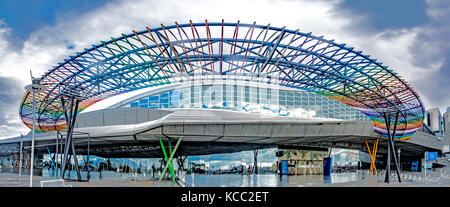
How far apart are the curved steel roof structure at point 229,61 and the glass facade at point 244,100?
5.64 m

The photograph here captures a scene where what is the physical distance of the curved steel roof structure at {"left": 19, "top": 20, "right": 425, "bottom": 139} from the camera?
86.2ft

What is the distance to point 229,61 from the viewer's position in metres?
30.8

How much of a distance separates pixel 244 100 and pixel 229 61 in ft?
35.1

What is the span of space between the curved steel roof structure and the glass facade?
564 centimetres

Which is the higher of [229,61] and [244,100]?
[229,61]

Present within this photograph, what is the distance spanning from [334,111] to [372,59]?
19.0 metres

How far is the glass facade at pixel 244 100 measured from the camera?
40.1m

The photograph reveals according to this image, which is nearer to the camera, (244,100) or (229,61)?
(229,61)

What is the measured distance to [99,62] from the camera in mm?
29875

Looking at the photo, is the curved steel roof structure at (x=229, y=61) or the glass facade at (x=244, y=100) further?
the glass facade at (x=244, y=100)
